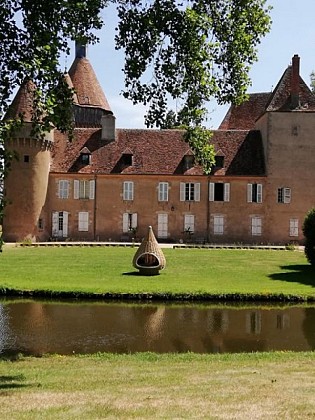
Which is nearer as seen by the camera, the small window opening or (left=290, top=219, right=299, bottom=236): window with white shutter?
(left=290, top=219, right=299, bottom=236): window with white shutter

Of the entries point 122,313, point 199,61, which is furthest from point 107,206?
point 199,61

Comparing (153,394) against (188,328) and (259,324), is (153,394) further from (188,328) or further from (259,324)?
(259,324)

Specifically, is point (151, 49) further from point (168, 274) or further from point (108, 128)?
point (108, 128)

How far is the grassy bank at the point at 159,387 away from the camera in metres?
5.70

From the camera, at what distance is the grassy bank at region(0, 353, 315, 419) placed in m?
5.70

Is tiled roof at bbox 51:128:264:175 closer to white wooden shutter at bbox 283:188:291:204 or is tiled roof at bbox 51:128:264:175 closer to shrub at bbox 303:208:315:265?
white wooden shutter at bbox 283:188:291:204

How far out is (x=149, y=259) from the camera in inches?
922

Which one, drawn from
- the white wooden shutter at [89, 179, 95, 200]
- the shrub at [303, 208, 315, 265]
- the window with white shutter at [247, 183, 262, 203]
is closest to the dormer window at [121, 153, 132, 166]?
the white wooden shutter at [89, 179, 95, 200]

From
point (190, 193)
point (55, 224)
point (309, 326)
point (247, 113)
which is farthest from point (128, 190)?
point (309, 326)

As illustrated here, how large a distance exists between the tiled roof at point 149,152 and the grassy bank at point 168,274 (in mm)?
11835

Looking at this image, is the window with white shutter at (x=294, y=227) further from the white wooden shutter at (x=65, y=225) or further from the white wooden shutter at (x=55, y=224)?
the white wooden shutter at (x=55, y=224)

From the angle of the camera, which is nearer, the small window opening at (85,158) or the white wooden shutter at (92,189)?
the white wooden shutter at (92,189)

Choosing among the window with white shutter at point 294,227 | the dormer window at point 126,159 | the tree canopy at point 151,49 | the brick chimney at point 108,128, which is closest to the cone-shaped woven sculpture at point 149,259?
the tree canopy at point 151,49

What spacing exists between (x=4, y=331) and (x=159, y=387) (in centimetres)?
703
